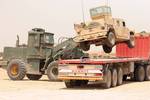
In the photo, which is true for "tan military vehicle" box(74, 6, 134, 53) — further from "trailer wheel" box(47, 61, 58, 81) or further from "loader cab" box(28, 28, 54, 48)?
"loader cab" box(28, 28, 54, 48)

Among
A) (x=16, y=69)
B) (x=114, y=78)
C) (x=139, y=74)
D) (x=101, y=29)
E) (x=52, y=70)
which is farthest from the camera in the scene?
(x=16, y=69)

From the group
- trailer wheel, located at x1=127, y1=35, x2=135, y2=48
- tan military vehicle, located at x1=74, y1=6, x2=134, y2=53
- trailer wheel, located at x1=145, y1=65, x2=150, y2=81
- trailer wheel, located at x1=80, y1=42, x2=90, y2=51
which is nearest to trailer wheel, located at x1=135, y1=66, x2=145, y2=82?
trailer wheel, located at x1=145, y1=65, x2=150, y2=81

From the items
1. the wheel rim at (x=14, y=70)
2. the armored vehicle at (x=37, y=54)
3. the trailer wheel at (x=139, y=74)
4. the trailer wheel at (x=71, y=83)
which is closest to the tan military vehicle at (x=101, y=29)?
the trailer wheel at (x=71, y=83)

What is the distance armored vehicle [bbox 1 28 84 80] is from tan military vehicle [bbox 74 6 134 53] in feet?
9.24

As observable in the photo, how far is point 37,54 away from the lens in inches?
1214

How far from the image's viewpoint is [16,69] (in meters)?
30.7

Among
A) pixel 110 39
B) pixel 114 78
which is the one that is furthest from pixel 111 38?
pixel 114 78

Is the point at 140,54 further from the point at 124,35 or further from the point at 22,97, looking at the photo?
the point at 22,97

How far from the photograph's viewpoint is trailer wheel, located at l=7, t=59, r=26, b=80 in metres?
30.1

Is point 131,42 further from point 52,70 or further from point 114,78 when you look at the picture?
point 114,78

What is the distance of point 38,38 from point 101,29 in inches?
239

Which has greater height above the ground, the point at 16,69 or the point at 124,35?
the point at 124,35

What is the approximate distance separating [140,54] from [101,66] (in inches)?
406

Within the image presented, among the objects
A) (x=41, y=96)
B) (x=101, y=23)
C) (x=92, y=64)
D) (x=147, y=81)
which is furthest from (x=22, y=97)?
(x=147, y=81)
